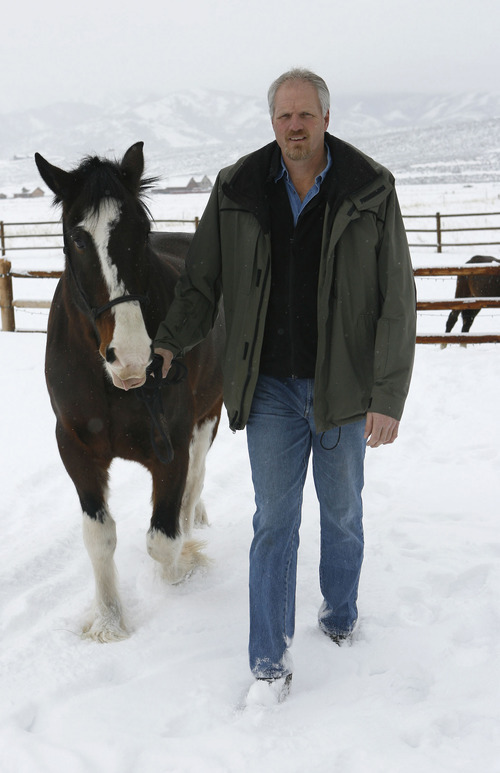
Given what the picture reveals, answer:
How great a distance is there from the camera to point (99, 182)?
2236 millimetres

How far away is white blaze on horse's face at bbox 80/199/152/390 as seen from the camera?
2.08 m

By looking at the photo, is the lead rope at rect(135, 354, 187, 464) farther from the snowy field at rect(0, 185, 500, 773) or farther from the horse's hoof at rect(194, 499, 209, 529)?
the horse's hoof at rect(194, 499, 209, 529)

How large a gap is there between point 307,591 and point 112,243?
1729 mm

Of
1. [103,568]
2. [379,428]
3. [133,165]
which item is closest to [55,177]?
[133,165]

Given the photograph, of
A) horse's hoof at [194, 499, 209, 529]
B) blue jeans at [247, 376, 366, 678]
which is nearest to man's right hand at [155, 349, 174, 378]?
blue jeans at [247, 376, 366, 678]

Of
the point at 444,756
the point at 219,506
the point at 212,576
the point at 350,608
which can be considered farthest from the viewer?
the point at 219,506

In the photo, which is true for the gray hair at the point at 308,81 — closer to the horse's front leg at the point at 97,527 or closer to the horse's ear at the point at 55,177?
the horse's ear at the point at 55,177

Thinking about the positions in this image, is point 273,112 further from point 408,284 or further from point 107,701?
point 107,701

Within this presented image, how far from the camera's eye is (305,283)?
208cm

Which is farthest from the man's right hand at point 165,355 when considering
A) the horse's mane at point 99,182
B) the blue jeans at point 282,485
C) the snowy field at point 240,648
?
the snowy field at point 240,648

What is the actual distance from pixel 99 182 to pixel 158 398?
83 cm

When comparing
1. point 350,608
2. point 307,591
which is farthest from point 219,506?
point 350,608

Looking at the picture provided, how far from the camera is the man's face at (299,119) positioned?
6.54 feet

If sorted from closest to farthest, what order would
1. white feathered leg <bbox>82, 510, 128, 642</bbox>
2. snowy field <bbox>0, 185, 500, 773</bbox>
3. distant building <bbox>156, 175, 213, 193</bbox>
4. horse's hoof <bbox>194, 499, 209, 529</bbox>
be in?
snowy field <bbox>0, 185, 500, 773</bbox> → white feathered leg <bbox>82, 510, 128, 642</bbox> → horse's hoof <bbox>194, 499, 209, 529</bbox> → distant building <bbox>156, 175, 213, 193</bbox>
